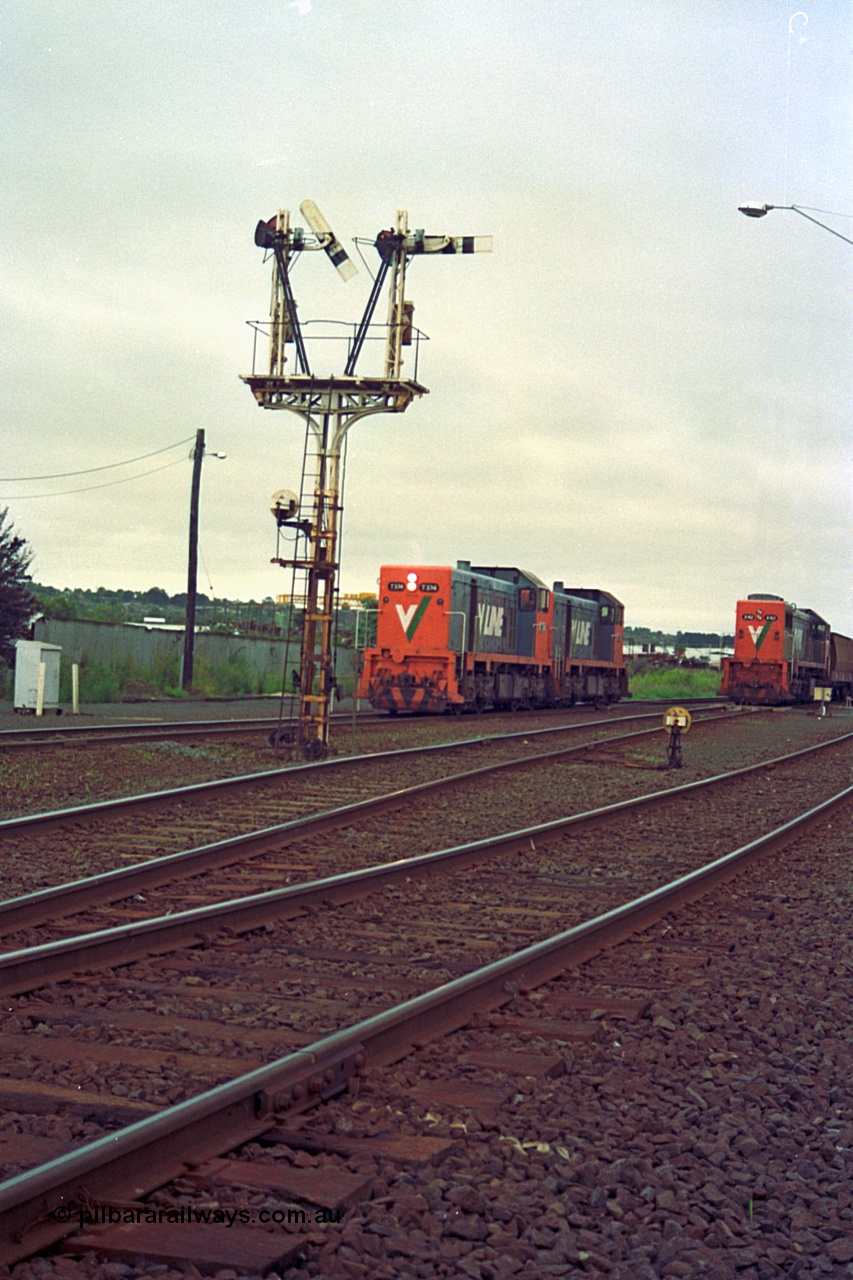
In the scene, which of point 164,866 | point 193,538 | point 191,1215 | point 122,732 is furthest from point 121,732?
point 193,538

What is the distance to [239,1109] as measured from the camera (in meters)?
3.98

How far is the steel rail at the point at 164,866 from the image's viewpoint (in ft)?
23.1

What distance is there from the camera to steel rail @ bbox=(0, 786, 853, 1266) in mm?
3207

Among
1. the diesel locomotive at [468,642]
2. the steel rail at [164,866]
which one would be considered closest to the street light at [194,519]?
the diesel locomotive at [468,642]

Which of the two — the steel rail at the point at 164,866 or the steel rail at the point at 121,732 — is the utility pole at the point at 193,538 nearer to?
the steel rail at the point at 121,732

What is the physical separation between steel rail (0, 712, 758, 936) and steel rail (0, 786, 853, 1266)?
2.65 metres

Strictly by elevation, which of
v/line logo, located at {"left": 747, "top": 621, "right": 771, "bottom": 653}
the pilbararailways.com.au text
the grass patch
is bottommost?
the pilbararailways.com.au text

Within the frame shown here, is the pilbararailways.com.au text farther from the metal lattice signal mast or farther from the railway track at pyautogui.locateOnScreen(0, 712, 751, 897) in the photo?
the metal lattice signal mast

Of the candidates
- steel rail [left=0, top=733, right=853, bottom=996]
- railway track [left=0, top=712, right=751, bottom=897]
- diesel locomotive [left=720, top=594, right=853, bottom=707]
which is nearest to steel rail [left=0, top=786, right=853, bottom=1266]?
steel rail [left=0, top=733, right=853, bottom=996]

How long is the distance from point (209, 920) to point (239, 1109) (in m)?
2.94

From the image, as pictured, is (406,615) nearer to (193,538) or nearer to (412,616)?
(412,616)

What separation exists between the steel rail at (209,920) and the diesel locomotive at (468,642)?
17.4 meters

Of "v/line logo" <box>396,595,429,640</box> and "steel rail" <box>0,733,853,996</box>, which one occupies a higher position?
"v/line logo" <box>396,595,429,640</box>

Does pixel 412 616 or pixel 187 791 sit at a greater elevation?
pixel 412 616
